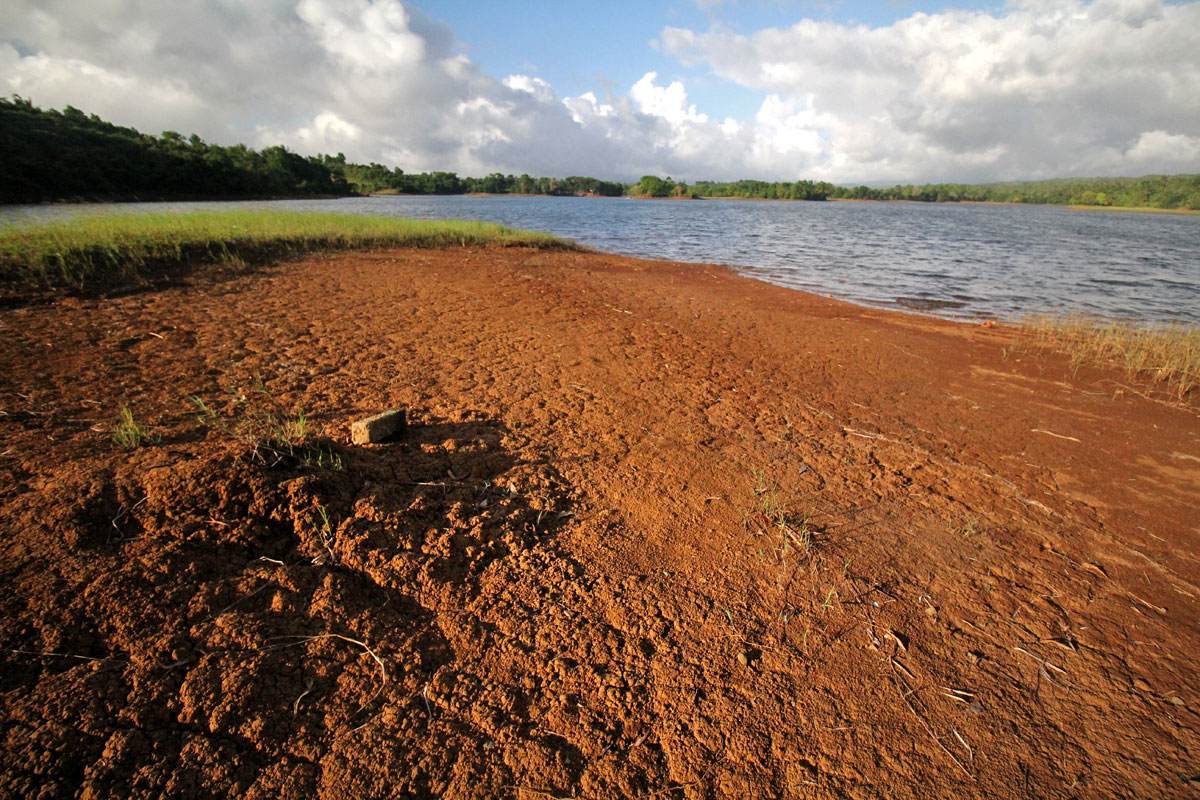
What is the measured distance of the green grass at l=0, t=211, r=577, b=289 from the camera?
6523mm

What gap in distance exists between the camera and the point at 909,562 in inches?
106

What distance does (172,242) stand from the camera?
341 inches

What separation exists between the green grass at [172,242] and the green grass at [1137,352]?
12801 millimetres

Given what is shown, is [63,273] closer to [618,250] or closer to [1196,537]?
[1196,537]

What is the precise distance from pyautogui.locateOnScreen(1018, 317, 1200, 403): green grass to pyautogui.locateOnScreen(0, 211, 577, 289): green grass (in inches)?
504

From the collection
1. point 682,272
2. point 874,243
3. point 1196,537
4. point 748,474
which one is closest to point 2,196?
point 682,272

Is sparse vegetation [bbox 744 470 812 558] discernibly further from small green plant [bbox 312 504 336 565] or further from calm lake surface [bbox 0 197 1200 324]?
calm lake surface [bbox 0 197 1200 324]

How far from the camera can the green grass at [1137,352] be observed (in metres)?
5.54

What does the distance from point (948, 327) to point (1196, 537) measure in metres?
6.05

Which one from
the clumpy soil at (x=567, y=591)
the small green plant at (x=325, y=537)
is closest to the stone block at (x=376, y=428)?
the clumpy soil at (x=567, y=591)

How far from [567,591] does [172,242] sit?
10.4 metres

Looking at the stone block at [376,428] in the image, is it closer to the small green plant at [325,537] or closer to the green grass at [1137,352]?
the small green plant at [325,537]

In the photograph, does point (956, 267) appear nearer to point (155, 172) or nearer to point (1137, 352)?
point (1137, 352)

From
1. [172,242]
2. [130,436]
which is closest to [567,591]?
[130,436]
